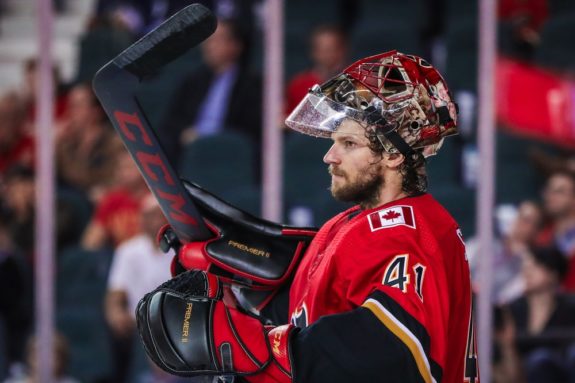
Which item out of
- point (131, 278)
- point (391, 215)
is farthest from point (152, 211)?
point (391, 215)

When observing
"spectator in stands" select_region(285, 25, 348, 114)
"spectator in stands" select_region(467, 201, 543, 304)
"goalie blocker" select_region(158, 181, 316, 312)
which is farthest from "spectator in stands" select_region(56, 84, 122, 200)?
"goalie blocker" select_region(158, 181, 316, 312)

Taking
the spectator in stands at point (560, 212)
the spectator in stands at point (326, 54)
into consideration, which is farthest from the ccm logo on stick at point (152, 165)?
the spectator in stands at point (326, 54)

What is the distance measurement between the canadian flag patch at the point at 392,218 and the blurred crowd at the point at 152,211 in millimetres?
1967

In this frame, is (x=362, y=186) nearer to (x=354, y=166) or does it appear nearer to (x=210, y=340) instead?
(x=354, y=166)

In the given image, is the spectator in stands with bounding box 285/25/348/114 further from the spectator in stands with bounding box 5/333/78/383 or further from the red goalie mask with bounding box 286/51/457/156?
the red goalie mask with bounding box 286/51/457/156

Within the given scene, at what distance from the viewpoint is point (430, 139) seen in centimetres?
231

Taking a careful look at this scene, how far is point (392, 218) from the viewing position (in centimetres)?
227

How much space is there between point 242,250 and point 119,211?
2.50m

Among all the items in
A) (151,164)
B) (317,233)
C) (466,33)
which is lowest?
(317,233)

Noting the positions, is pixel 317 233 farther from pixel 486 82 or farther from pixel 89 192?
pixel 89 192

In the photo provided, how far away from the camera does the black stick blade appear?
2316 millimetres

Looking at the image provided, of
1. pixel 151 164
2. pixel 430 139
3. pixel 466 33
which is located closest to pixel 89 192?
pixel 466 33

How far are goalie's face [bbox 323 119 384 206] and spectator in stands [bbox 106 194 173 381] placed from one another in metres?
2.45

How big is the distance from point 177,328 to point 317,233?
0.49 m
